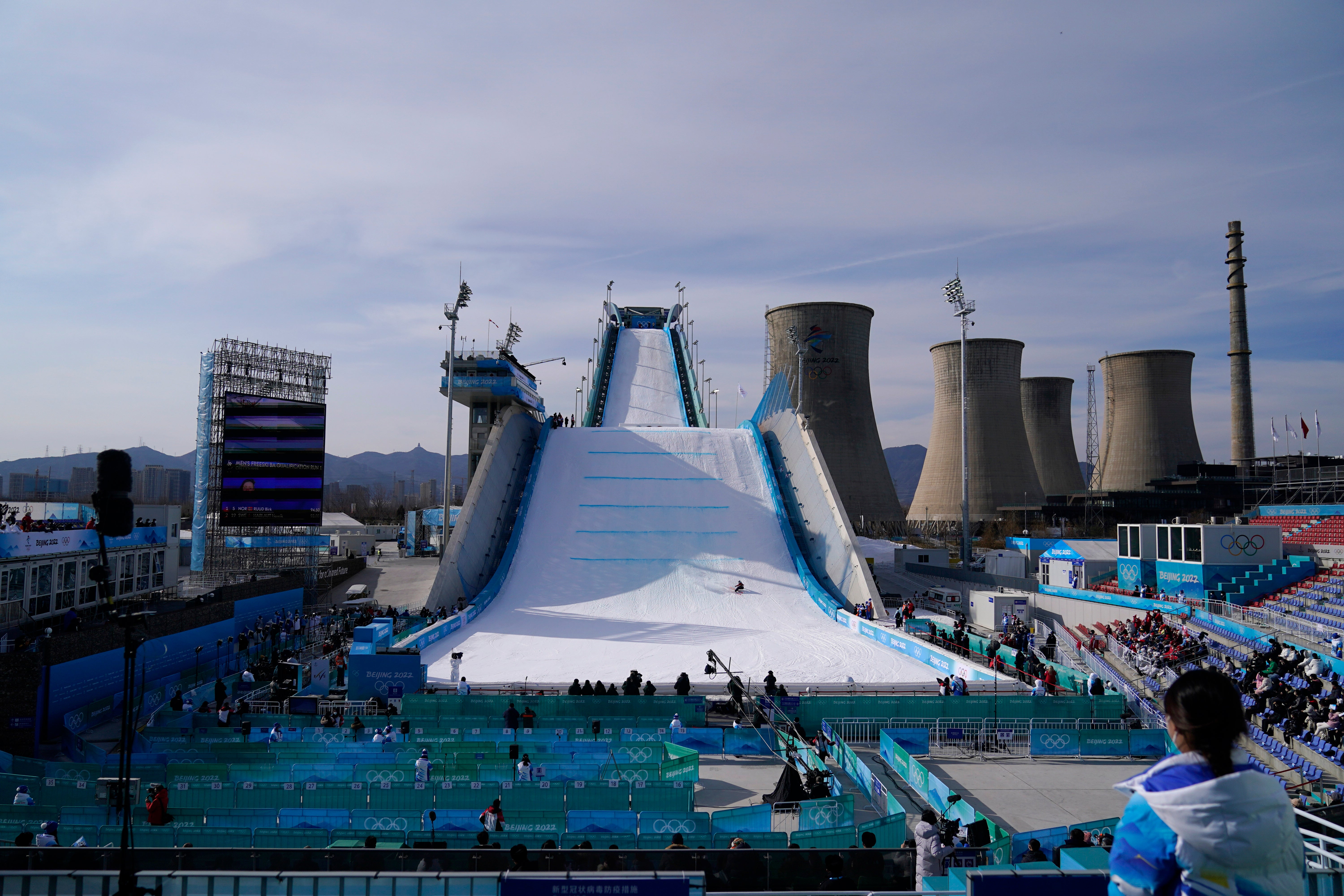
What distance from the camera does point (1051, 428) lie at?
180ft

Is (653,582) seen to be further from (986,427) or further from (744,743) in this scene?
(986,427)

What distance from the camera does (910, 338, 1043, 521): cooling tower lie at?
46.2m

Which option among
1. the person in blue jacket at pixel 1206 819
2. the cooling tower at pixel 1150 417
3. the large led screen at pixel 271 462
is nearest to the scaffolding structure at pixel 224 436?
the large led screen at pixel 271 462

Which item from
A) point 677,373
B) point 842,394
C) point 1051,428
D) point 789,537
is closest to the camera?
point 789,537

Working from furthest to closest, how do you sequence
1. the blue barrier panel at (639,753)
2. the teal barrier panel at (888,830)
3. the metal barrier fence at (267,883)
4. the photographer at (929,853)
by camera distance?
1. the blue barrier panel at (639,753)
2. the teal barrier panel at (888,830)
3. the photographer at (929,853)
4. the metal barrier fence at (267,883)

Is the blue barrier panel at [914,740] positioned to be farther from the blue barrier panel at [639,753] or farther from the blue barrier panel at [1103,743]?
the blue barrier panel at [639,753]

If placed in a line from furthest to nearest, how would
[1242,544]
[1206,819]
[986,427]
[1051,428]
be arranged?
1. [1051,428]
2. [986,427]
3. [1242,544]
4. [1206,819]

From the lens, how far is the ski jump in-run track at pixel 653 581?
1678 centimetres

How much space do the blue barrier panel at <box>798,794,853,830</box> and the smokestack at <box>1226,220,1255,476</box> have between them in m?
42.5

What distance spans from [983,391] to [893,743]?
124ft

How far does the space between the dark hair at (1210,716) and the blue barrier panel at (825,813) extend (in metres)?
7.17

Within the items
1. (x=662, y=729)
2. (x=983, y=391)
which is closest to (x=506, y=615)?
(x=662, y=729)

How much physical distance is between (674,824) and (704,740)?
14.8 ft

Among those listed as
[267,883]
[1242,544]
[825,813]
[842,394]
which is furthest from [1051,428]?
[267,883]
